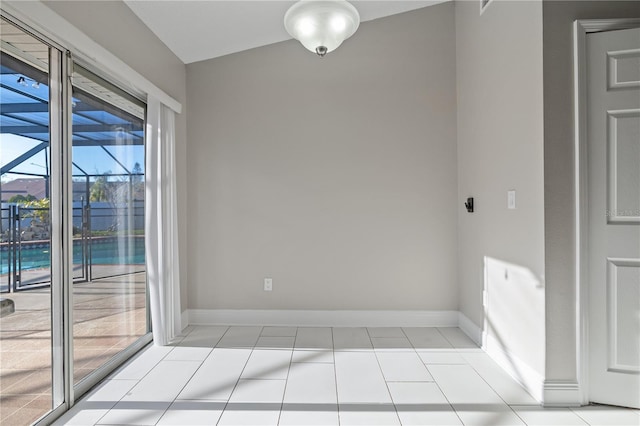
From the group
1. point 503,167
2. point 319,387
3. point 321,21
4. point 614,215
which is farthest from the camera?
point 503,167

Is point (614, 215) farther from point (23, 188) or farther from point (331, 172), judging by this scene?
point (23, 188)

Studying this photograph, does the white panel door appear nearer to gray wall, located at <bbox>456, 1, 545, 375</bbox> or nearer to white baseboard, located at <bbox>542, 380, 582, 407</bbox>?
white baseboard, located at <bbox>542, 380, 582, 407</bbox>

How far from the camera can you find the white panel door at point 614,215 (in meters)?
2.07

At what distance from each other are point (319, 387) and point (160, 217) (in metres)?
1.77

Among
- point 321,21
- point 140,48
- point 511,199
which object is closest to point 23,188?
point 140,48

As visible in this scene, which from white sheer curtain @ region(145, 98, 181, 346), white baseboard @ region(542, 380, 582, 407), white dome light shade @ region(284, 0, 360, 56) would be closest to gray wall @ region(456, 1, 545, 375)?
white baseboard @ region(542, 380, 582, 407)

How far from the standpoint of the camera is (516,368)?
249 cm

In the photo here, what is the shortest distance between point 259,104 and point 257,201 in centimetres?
91

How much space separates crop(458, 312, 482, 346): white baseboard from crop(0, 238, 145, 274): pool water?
2761 mm

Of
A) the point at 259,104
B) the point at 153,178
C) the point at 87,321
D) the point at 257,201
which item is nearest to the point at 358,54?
the point at 259,104

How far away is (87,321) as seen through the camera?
2408mm

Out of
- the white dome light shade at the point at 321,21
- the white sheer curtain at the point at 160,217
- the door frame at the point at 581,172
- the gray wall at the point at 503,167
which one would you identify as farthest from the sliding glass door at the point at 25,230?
the door frame at the point at 581,172

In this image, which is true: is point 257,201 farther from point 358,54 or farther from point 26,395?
point 26,395

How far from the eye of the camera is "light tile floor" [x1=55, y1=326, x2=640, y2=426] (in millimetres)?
2047
